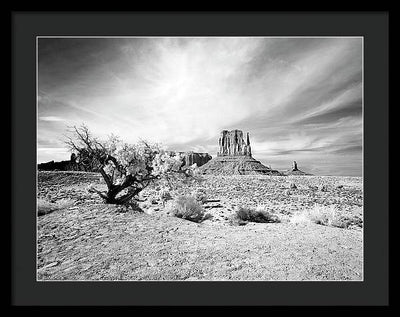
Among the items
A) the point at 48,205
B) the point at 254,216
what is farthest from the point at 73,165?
the point at 254,216

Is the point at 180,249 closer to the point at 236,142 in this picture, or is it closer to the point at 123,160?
the point at 123,160

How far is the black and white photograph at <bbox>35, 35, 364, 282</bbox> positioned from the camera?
7.16 feet

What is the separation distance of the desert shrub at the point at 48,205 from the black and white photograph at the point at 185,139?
0.7 inches

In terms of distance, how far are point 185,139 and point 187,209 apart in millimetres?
1281

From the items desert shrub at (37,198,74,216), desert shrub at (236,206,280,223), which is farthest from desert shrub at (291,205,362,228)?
desert shrub at (37,198,74,216)

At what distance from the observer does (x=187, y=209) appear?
3463 mm

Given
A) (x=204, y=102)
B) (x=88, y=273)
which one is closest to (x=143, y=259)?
(x=88, y=273)

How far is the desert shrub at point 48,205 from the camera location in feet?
9.07

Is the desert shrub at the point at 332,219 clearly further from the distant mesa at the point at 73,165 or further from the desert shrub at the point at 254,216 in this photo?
the distant mesa at the point at 73,165

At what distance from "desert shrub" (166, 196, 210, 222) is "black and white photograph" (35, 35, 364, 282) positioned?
3 centimetres
